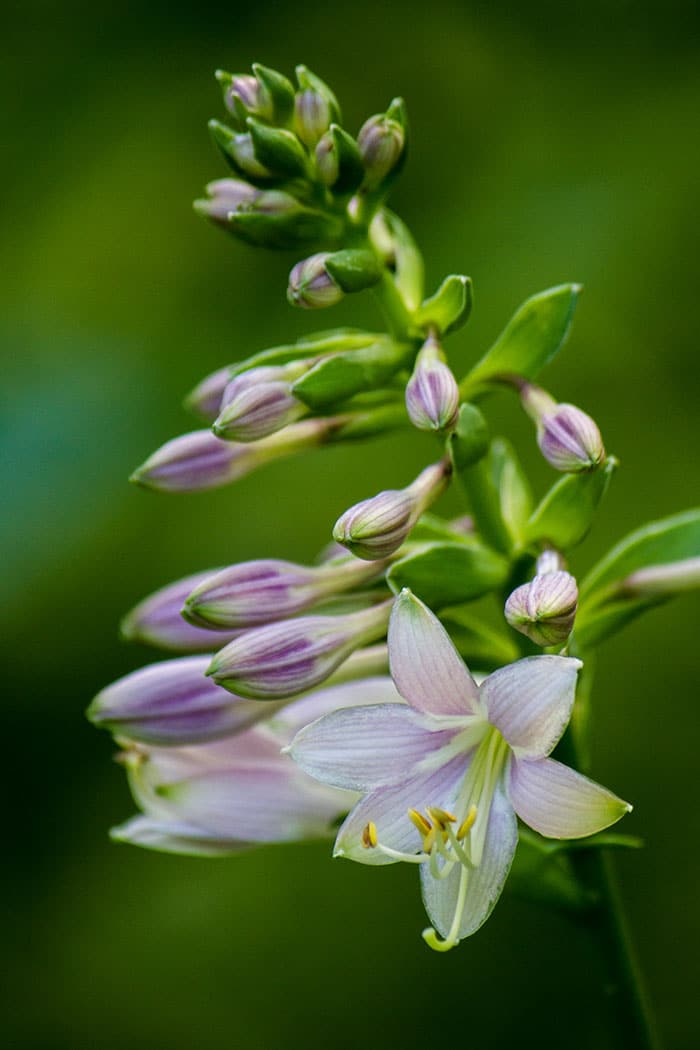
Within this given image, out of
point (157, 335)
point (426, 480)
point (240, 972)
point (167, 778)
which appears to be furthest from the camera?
point (157, 335)

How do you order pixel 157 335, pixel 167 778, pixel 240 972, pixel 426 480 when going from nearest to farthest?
pixel 426 480 → pixel 167 778 → pixel 240 972 → pixel 157 335

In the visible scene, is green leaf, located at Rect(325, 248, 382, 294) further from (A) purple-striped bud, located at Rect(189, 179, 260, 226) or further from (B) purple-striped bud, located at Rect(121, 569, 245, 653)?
→ (B) purple-striped bud, located at Rect(121, 569, 245, 653)

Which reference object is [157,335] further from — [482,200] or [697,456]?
[697,456]

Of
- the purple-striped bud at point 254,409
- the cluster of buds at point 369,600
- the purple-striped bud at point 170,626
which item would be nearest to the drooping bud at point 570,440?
the cluster of buds at point 369,600

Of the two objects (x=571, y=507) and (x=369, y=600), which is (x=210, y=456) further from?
(x=571, y=507)

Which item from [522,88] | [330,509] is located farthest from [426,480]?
[522,88]

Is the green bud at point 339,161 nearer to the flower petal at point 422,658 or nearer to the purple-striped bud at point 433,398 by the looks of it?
the purple-striped bud at point 433,398

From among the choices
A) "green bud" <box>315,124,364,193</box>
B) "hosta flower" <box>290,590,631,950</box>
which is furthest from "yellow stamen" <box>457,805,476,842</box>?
"green bud" <box>315,124,364,193</box>
